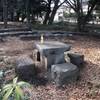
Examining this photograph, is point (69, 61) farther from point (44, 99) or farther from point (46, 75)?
point (44, 99)

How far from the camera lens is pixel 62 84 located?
381cm

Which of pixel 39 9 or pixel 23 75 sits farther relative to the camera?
pixel 39 9

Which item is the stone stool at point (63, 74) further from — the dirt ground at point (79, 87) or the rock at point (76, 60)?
the rock at point (76, 60)

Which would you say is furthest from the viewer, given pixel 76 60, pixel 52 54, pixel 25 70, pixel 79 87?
pixel 76 60

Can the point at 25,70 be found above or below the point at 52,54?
below

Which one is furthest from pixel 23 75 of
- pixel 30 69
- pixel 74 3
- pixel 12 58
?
pixel 74 3

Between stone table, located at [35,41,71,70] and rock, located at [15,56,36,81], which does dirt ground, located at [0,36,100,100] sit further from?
stone table, located at [35,41,71,70]

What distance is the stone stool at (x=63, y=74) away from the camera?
150 inches

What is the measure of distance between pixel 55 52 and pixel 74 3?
22.7 ft

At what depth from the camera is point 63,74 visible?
3.80m

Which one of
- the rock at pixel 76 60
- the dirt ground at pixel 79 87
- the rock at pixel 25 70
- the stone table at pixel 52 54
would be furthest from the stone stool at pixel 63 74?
the rock at pixel 76 60

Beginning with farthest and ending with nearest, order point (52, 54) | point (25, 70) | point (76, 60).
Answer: point (76, 60)
point (52, 54)
point (25, 70)

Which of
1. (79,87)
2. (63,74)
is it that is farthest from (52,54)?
(79,87)

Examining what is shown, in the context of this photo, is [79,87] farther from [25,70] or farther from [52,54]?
[25,70]
